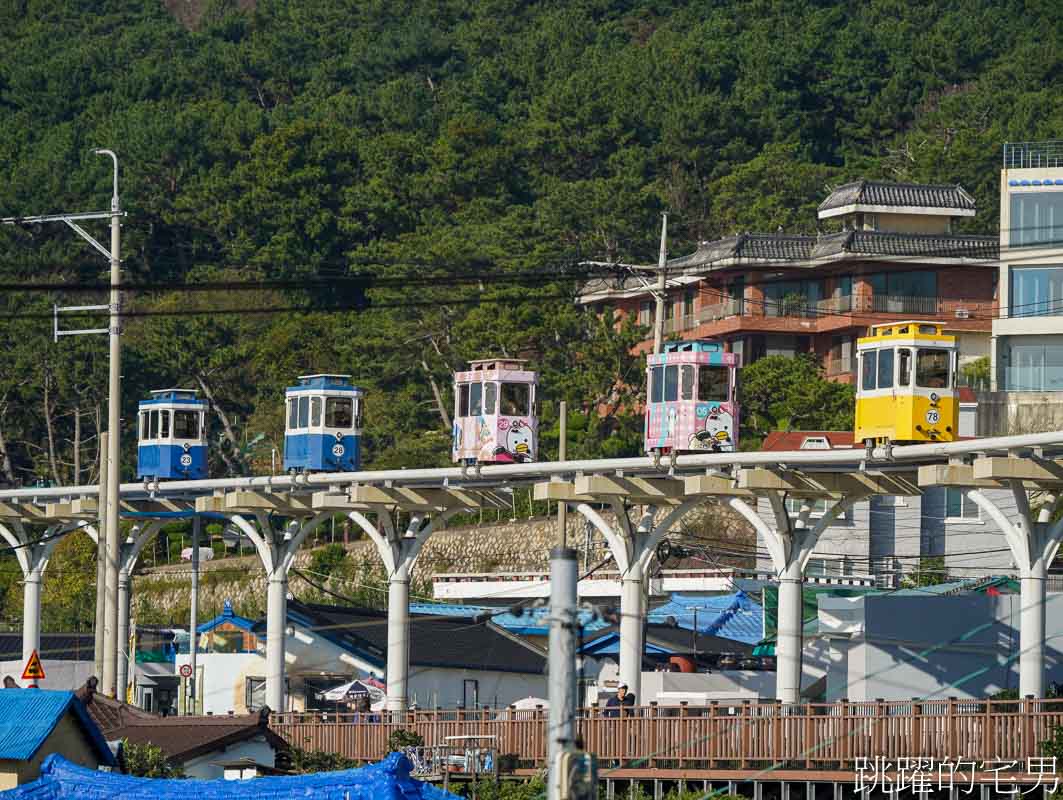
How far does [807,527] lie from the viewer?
35.2m

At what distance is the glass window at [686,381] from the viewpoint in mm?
37375

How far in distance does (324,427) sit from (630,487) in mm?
8655

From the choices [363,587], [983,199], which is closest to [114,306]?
[363,587]

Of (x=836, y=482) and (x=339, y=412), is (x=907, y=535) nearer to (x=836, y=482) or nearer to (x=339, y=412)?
(x=339, y=412)

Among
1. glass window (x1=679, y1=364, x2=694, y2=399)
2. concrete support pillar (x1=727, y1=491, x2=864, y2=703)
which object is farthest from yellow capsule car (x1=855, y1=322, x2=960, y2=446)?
glass window (x1=679, y1=364, x2=694, y2=399)

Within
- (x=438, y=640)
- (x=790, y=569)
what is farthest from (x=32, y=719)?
(x=438, y=640)

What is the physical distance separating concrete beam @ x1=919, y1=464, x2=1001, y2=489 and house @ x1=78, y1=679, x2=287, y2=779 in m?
10.1

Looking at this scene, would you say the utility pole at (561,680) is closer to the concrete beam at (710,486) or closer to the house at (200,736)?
the house at (200,736)

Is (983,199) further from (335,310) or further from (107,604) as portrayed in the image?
(107,604)

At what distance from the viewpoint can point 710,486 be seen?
117ft

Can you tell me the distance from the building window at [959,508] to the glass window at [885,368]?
81.2 ft

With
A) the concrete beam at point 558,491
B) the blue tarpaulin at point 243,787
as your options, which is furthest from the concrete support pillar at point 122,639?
the blue tarpaulin at point 243,787

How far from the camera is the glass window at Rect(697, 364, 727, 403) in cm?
A: 3741

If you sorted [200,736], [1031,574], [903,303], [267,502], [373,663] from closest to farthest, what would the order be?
[1031,574]
[200,736]
[267,502]
[373,663]
[903,303]
